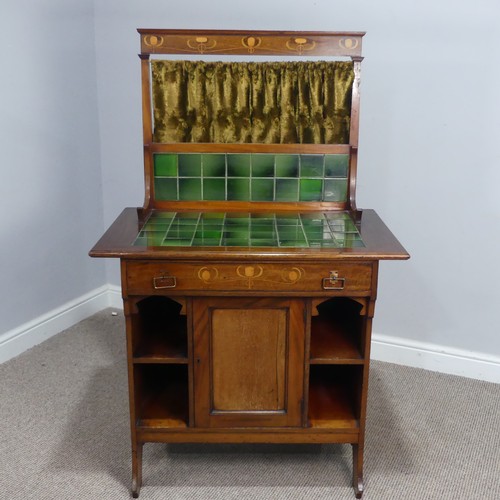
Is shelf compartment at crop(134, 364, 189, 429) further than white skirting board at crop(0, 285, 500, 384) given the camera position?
No

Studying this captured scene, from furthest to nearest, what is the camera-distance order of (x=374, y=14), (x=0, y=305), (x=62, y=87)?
1. (x=62, y=87)
2. (x=0, y=305)
3. (x=374, y=14)

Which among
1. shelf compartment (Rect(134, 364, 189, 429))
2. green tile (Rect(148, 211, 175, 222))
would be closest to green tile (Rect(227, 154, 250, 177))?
green tile (Rect(148, 211, 175, 222))

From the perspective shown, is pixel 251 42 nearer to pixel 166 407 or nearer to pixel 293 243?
pixel 293 243

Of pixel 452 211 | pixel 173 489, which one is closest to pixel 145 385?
pixel 173 489

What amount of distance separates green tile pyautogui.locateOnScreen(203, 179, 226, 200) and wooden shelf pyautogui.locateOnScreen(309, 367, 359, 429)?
703mm

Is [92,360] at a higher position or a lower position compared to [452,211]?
lower

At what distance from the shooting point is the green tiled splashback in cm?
226

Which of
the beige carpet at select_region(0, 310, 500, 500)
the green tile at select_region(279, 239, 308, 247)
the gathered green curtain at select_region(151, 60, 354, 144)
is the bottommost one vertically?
the beige carpet at select_region(0, 310, 500, 500)

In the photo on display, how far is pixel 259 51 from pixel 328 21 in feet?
2.26

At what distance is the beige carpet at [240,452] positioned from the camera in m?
2.15

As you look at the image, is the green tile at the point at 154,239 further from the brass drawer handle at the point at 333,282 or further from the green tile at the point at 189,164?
the brass drawer handle at the point at 333,282

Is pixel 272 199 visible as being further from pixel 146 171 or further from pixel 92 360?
pixel 92 360

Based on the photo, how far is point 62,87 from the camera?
3.05m

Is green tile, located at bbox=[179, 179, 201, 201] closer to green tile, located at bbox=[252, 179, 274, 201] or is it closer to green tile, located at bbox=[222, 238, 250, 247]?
green tile, located at bbox=[252, 179, 274, 201]
